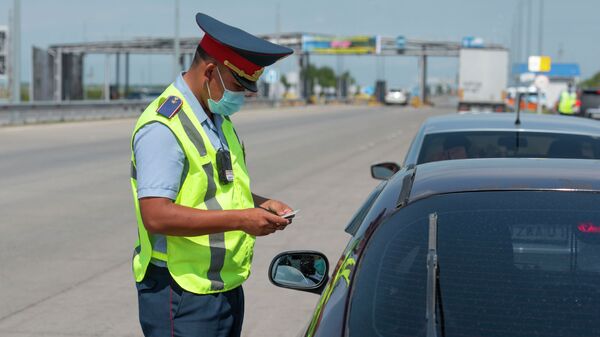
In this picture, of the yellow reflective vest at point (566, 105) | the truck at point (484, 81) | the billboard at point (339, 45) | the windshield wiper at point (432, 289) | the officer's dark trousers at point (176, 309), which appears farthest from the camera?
the billboard at point (339, 45)

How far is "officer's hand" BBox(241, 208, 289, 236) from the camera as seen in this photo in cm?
329

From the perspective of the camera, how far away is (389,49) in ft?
328

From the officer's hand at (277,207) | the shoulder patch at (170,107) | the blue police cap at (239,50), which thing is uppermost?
the blue police cap at (239,50)

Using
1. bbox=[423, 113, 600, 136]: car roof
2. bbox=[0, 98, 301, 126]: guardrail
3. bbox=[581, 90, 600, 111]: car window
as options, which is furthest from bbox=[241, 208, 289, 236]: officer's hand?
bbox=[581, 90, 600, 111]: car window

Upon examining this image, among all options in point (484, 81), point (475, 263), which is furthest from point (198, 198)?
point (484, 81)

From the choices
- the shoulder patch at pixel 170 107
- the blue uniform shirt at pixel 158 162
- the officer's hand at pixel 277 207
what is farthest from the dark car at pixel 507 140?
the blue uniform shirt at pixel 158 162

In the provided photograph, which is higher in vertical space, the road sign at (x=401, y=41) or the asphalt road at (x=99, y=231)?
the road sign at (x=401, y=41)

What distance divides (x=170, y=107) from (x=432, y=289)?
1.04 m

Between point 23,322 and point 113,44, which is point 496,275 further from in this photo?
point 113,44

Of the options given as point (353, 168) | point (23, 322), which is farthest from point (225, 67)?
point (353, 168)

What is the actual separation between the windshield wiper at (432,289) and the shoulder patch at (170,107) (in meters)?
0.89

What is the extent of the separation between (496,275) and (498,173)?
0.65 metres

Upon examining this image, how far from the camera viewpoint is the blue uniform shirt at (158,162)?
326 cm

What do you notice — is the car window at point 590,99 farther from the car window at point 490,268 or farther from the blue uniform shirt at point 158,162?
the blue uniform shirt at point 158,162
